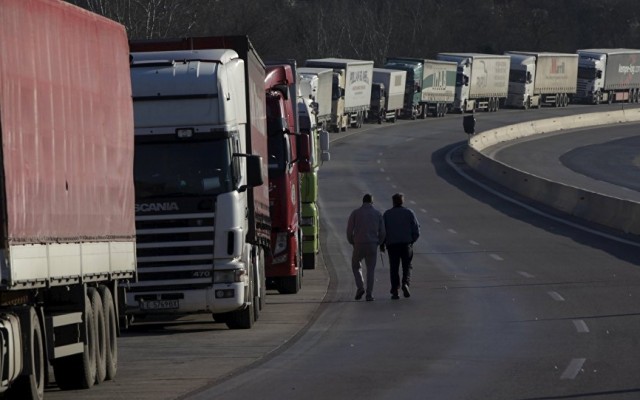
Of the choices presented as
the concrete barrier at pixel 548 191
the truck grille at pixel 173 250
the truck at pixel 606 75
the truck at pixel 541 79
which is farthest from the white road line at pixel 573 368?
the truck at pixel 606 75

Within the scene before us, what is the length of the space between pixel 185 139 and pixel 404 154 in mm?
58819

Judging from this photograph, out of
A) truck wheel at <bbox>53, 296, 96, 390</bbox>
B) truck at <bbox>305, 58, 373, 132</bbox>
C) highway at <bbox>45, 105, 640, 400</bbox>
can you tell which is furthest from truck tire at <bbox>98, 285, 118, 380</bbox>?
truck at <bbox>305, 58, 373, 132</bbox>

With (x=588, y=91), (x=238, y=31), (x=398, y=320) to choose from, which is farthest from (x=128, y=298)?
(x=588, y=91)

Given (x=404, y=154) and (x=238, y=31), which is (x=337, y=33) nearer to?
(x=238, y=31)

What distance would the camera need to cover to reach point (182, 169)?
19516mm

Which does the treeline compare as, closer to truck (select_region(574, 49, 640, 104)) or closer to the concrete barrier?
truck (select_region(574, 49, 640, 104))

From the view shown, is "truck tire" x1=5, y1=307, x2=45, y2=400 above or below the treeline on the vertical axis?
above

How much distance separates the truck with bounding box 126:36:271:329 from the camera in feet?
63.5

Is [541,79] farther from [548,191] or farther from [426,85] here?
[548,191]

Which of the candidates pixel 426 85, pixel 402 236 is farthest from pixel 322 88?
pixel 402 236

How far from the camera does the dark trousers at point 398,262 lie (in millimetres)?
24641

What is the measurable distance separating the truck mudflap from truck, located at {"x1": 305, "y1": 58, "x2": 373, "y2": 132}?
7454 cm

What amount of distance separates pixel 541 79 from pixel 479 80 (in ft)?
32.6

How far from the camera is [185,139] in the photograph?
63.9 feet
